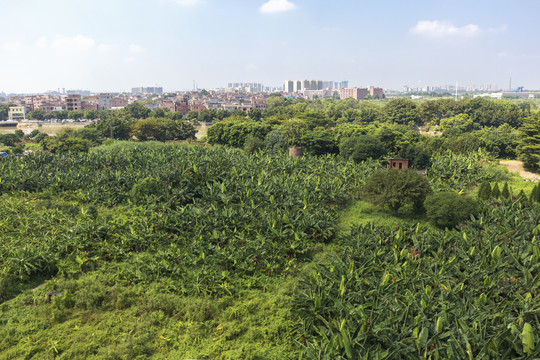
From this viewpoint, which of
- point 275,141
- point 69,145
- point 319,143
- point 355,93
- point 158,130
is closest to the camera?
point 319,143

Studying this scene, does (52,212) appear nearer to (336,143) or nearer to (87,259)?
(87,259)

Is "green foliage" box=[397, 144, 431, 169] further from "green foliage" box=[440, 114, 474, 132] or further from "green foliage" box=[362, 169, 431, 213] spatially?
"green foliage" box=[440, 114, 474, 132]

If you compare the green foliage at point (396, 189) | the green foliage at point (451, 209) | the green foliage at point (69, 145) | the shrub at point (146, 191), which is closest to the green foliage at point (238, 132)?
the green foliage at point (69, 145)

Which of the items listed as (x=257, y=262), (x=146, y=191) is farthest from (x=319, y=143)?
(x=257, y=262)

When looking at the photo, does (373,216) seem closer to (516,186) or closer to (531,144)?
(516,186)

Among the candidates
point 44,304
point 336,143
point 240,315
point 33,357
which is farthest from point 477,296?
point 336,143

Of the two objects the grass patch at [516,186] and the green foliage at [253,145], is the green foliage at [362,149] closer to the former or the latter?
the grass patch at [516,186]
